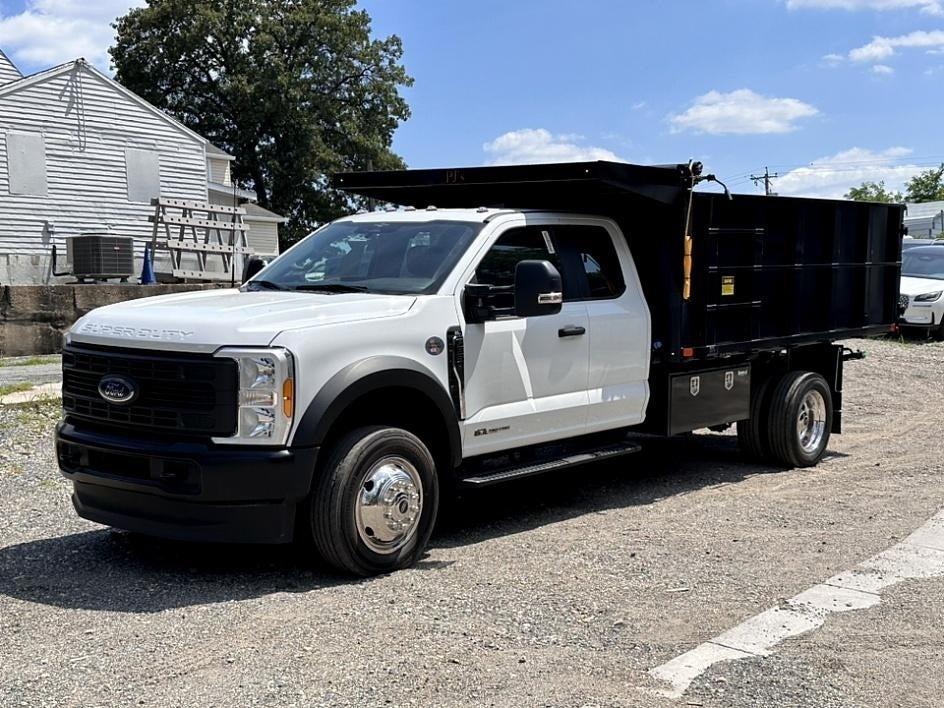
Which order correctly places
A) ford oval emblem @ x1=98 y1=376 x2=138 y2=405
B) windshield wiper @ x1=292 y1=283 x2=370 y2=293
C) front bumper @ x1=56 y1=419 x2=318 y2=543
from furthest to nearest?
windshield wiper @ x1=292 y1=283 x2=370 y2=293 < ford oval emblem @ x1=98 y1=376 x2=138 y2=405 < front bumper @ x1=56 y1=419 x2=318 y2=543

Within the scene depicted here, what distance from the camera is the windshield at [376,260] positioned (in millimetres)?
6500

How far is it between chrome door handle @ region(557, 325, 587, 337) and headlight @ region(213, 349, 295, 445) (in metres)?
2.13

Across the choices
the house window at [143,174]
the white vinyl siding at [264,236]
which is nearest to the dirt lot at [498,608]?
the house window at [143,174]

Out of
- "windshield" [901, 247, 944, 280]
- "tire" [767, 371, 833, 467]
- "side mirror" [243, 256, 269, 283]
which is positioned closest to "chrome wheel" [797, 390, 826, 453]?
"tire" [767, 371, 833, 467]

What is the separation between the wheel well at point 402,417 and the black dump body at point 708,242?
197cm

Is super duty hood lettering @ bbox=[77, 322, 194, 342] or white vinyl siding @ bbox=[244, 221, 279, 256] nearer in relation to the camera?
super duty hood lettering @ bbox=[77, 322, 194, 342]

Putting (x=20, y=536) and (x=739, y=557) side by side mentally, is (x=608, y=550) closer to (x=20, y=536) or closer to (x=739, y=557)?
(x=739, y=557)

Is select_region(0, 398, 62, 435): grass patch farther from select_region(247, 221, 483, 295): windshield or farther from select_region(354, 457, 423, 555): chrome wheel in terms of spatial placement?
select_region(354, 457, 423, 555): chrome wheel

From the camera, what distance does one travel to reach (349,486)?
553 centimetres

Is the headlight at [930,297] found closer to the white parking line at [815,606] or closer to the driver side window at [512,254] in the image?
the white parking line at [815,606]

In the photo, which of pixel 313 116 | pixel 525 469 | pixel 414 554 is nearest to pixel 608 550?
pixel 525 469

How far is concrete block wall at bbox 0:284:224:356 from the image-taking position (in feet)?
56.1

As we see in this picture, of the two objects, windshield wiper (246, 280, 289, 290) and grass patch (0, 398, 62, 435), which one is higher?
windshield wiper (246, 280, 289, 290)

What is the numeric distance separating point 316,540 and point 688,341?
137 inches
